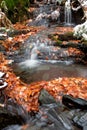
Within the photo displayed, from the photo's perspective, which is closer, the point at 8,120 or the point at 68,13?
the point at 8,120

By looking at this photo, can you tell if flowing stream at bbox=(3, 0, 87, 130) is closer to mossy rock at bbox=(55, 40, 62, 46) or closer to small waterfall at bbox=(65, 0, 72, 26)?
mossy rock at bbox=(55, 40, 62, 46)

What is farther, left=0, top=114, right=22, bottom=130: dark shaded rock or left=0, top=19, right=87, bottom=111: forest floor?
left=0, top=19, right=87, bottom=111: forest floor

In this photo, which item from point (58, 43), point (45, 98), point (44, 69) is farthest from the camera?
point (58, 43)

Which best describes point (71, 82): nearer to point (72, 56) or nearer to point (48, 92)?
point (48, 92)

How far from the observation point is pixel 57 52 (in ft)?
33.4

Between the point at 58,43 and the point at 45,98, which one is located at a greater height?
the point at 58,43

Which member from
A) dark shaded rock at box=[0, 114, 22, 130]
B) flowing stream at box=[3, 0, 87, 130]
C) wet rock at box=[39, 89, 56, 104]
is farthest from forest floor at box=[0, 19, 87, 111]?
dark shaded rock at box=[0, 114, 22, 130]

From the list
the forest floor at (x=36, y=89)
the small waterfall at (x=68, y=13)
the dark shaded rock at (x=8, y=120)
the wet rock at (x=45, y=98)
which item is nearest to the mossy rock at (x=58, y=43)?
the forest floor at (x=36, y=89)

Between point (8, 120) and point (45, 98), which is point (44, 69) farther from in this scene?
point (8, 120)

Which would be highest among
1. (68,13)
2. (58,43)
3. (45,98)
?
(68,13)

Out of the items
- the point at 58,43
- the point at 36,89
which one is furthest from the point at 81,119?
the point at 58,43

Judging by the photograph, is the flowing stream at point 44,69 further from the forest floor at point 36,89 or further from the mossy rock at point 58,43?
the forest floor at point 36,89

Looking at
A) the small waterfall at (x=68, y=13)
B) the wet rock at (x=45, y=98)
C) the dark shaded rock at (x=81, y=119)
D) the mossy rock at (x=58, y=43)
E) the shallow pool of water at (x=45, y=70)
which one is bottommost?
the dark shaded rock at (x=81, y=119)

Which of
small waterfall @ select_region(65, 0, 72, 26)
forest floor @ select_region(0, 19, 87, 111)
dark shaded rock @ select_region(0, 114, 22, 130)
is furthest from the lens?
small waterfall @ select_region(65, 0, 72, 26)
